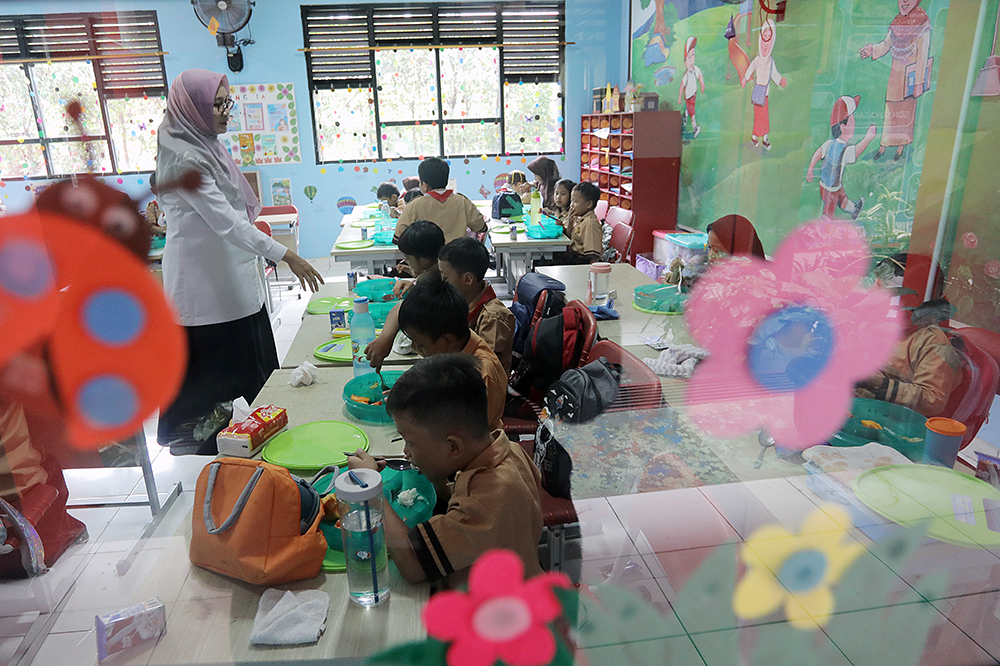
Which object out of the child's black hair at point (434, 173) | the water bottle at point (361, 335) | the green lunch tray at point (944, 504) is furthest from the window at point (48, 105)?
the child's black hair at point (434, 173)

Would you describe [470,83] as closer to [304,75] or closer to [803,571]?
[304,75]

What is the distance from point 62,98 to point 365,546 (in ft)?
2.36

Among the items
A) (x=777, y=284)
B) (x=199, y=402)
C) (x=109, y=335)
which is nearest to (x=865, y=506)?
(x=777, y=284)

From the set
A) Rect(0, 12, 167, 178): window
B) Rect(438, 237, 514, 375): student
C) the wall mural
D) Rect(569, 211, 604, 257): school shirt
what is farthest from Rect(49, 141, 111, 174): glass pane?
Rect(569, 211, 604, 257): school shirt

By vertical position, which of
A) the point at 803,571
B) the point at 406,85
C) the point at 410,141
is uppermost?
the point at 406,85

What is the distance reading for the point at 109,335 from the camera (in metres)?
1.31

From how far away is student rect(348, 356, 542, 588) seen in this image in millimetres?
734

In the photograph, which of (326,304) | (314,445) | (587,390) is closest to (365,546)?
(314,445)

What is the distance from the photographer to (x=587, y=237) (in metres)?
3.39

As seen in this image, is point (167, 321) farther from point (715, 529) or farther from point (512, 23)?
point (512, 23)

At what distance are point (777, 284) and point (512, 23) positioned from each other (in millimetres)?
4189

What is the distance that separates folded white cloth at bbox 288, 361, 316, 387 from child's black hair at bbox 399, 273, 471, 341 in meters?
0.32

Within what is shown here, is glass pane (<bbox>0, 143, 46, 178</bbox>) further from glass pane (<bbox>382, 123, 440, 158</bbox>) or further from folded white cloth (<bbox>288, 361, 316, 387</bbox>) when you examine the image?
glass pane (<bbox>382, 123, 440, 158</bbox>)

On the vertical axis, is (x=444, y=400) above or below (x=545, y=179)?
below
